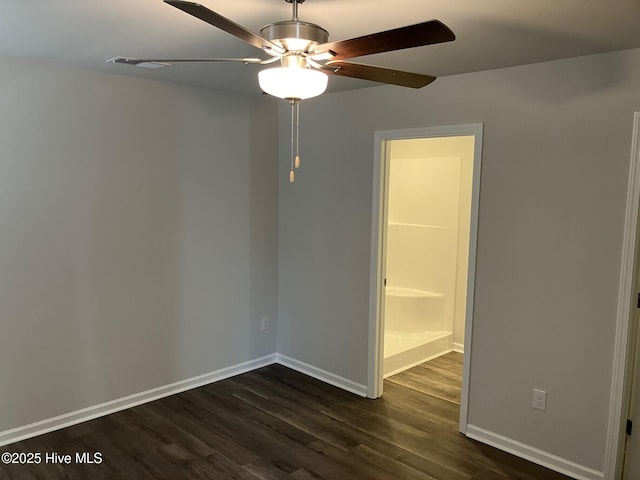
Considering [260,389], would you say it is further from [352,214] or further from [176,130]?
[176,130]

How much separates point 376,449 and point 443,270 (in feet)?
7.77

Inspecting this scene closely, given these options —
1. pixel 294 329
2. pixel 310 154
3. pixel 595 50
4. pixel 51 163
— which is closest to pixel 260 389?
pixel 294 329

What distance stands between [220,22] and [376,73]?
77 centimetres

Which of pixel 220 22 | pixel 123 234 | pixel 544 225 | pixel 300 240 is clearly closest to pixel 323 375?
pixel 300 240

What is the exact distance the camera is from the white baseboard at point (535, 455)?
286cm

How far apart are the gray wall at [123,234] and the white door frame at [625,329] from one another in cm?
274

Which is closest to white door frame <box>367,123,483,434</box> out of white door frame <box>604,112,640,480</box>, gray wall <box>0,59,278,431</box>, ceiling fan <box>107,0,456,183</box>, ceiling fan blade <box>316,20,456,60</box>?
white door frame <box>604,112,640,480</box>

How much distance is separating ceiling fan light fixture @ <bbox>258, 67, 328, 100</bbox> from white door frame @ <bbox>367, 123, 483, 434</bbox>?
5.49 ft

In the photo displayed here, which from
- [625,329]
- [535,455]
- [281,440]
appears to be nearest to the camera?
[625,329]

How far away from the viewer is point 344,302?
405 cm

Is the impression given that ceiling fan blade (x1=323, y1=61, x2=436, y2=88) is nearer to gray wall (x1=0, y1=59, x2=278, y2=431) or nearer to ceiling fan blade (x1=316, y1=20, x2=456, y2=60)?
ceiling fan blade (x1=316, y1=20, x2=456, y2=60)

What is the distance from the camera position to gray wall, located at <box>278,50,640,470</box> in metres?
2.70

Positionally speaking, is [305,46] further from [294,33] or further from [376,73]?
[376,73]

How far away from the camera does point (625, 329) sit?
266 centimetres
